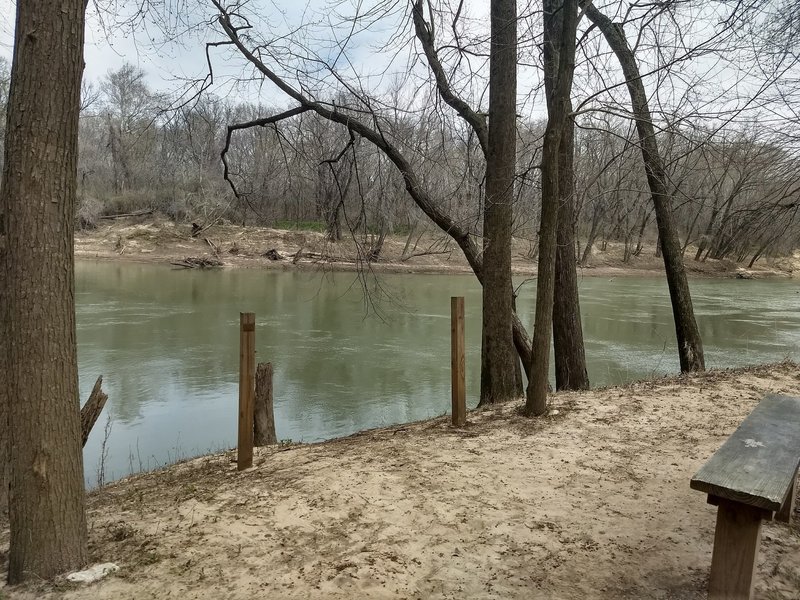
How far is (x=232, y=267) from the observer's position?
28.9 meters

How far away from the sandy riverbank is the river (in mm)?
6233

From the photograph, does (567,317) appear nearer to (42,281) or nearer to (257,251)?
(42,281)

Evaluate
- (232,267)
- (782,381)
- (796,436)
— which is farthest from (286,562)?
(232,267)

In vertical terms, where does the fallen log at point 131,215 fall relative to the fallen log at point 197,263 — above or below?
above

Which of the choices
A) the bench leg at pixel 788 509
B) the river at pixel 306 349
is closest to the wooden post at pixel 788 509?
the bench leg at pixel 788 509

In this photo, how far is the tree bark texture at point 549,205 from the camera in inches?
184

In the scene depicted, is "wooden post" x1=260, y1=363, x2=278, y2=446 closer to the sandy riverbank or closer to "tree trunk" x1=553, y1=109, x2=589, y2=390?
"tree trunk" x1=553, y1=109, x2=589, y2=390

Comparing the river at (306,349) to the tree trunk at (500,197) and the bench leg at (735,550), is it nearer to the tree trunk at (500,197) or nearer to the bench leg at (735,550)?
the tree trunk at (500,197)

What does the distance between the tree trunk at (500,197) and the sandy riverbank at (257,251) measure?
2253cm

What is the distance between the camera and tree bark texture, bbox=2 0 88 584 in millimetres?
2617

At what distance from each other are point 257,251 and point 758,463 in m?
30.5

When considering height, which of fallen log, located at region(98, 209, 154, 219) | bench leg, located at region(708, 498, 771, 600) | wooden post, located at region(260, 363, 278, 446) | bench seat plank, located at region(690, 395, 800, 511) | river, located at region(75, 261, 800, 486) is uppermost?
fallen log, located at region(98, 209, 154, 219)

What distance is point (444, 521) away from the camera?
3105 millimetres

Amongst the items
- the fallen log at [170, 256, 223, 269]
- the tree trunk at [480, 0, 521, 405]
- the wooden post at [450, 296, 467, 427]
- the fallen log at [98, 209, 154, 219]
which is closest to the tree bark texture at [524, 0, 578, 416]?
the wooden post at [450, 296, 467, 427]
